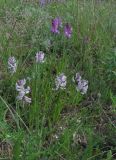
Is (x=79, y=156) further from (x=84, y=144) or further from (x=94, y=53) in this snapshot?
(x=94, y=53)

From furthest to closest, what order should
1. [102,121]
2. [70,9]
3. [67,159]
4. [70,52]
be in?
1. [70,9]
2. [70,52]
3. [102,121]
4. [67,159]

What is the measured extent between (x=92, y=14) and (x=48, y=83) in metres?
1.33

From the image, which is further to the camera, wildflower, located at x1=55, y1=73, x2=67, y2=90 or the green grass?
wildflower, located at x1=55, y1=73, x2=67, y2=90

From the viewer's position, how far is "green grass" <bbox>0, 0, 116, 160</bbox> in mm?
1842

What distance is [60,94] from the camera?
223 centimetres

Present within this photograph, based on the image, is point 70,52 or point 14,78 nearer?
point 14,78

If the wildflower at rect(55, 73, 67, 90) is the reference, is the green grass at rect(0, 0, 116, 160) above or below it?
below

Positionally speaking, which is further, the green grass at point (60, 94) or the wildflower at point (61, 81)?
the wildflower at point (61, 81)

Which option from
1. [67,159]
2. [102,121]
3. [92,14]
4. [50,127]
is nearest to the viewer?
[67,159]

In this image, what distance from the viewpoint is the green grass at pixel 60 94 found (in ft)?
6.04

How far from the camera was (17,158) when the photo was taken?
5.49 feet

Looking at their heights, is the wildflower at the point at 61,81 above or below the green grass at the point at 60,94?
above

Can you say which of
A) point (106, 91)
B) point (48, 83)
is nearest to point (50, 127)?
point (48, 83)

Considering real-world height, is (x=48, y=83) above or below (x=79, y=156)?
above
